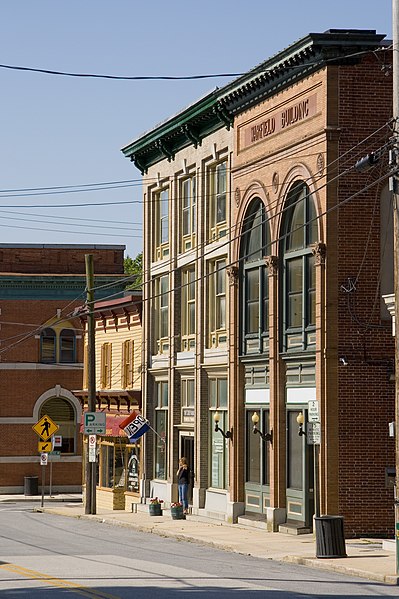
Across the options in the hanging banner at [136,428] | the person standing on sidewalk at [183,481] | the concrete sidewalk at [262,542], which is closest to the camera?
the concrete sidewalk at [262,542]

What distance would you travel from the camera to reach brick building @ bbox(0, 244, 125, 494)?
62.4 metres

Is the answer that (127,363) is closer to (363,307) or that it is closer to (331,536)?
(363,307)

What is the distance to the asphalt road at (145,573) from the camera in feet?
65.5

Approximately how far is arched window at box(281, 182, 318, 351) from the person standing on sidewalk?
27.6 ft

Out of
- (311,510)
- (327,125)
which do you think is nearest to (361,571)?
(311,510)

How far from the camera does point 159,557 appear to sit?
88.5 ft

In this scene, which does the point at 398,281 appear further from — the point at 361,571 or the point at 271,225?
the point at 271,225

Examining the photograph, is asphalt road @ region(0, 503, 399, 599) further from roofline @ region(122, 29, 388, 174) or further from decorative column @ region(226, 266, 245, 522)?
roofline @ region(122, 29, 388, 174)

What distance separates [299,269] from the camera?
33.2m

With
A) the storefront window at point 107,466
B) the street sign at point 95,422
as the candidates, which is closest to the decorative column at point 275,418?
the street sign at point 95,422

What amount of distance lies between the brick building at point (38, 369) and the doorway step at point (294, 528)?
3063cm

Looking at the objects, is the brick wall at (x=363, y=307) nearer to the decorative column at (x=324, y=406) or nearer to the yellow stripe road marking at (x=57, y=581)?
the decorative column at (x=324, y=406)

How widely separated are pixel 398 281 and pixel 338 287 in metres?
8.55

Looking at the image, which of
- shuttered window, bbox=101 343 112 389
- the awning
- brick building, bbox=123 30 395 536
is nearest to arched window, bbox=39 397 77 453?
shuttered window, bbox=101 343 112 389
